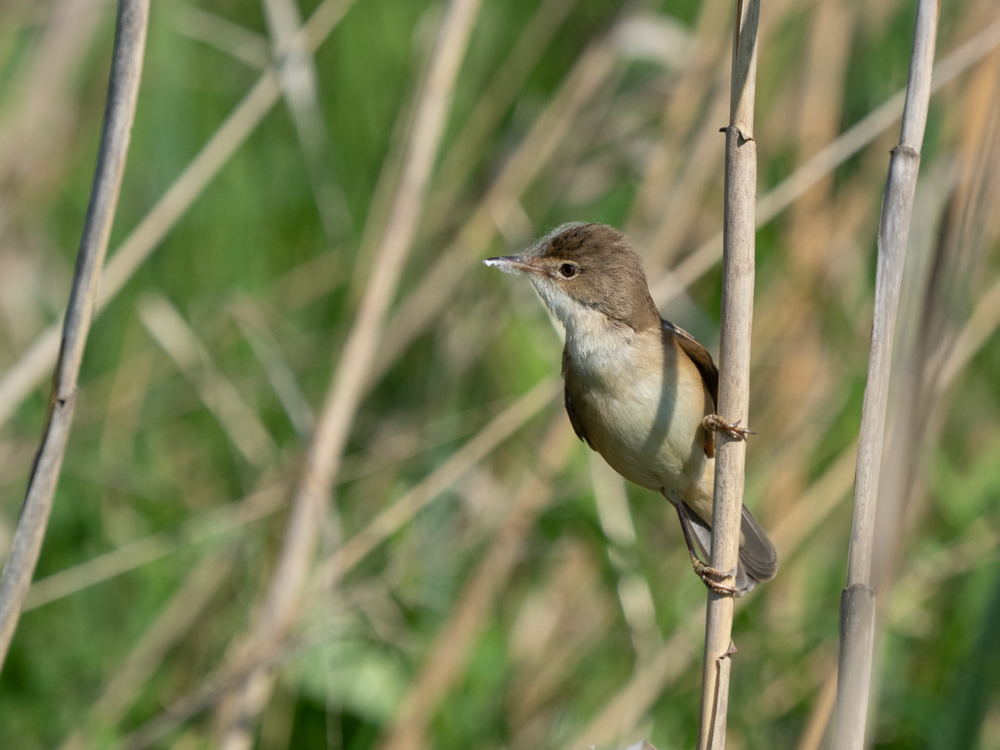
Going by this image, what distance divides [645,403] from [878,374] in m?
0.78

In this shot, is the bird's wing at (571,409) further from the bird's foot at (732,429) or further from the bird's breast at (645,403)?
the bird's foot at (732,429)

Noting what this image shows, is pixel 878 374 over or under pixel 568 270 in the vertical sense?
under

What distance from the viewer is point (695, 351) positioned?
2354mm

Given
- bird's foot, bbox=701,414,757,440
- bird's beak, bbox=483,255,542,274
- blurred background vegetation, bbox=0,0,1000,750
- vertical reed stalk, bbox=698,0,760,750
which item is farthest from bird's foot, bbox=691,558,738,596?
bird's beak, bbox=483,255,542,274

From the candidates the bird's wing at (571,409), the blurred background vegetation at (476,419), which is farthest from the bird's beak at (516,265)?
the blurred background vegetation at (476,419)

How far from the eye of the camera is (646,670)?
8.67 ft

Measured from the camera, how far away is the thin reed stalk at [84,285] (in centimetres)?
168

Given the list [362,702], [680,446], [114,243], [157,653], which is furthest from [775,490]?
[114,243]

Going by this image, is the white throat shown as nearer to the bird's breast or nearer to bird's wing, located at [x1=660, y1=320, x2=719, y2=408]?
the bird's breast

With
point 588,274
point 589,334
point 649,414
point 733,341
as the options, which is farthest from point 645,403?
point 733,341

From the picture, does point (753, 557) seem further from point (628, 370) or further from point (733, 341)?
point (733, 341)

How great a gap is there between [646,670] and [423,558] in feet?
2.46

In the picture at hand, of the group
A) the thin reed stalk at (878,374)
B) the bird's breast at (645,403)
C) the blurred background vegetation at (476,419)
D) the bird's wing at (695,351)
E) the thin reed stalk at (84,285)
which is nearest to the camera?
the thin reed stalk at (878,374)

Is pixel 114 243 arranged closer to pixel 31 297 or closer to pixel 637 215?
pixel 31 297
